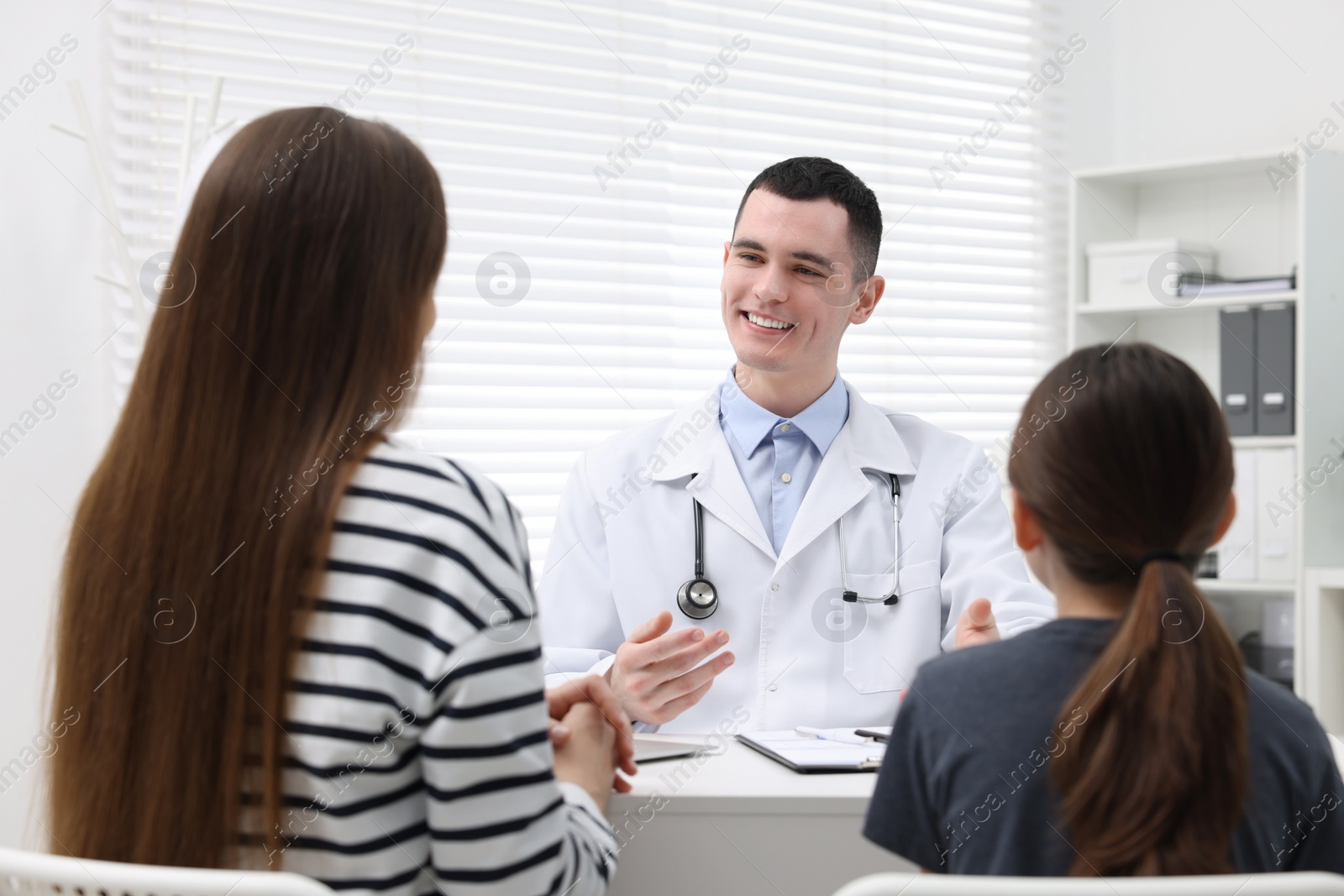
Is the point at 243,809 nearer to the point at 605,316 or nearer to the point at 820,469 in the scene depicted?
the point at 820,469

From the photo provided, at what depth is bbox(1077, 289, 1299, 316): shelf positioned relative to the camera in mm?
3143

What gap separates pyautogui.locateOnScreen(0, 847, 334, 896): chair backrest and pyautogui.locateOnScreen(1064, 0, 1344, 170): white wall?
3381 millimetres

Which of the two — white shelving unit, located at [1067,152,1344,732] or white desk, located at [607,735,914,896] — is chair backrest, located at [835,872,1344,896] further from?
white shelving unit, located at [1067,152,1344,732]

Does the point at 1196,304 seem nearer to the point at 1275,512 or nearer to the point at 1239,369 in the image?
the point at 1239,369

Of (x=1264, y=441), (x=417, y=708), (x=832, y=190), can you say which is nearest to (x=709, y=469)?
(x=832, y=190)

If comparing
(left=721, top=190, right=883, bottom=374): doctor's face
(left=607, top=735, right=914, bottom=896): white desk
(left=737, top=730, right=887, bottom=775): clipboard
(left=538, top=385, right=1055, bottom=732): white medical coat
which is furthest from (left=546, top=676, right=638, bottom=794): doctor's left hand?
(left=721, top=190, right=883, bottom=374): doctor's face

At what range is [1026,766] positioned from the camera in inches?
36.8

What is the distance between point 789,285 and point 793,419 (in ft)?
0.83

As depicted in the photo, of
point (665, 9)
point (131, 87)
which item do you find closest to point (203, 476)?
point (131, 87)

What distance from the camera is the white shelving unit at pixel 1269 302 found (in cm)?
307

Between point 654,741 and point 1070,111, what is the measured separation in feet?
10.6

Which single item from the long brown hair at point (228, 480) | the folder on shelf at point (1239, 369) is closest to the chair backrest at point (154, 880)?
the long brown hair at point (228, 480)

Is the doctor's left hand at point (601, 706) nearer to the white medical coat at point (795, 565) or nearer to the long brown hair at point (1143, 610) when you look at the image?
the long brown hair at point (1143, 610)

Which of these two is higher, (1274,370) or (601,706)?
(1274,370)
